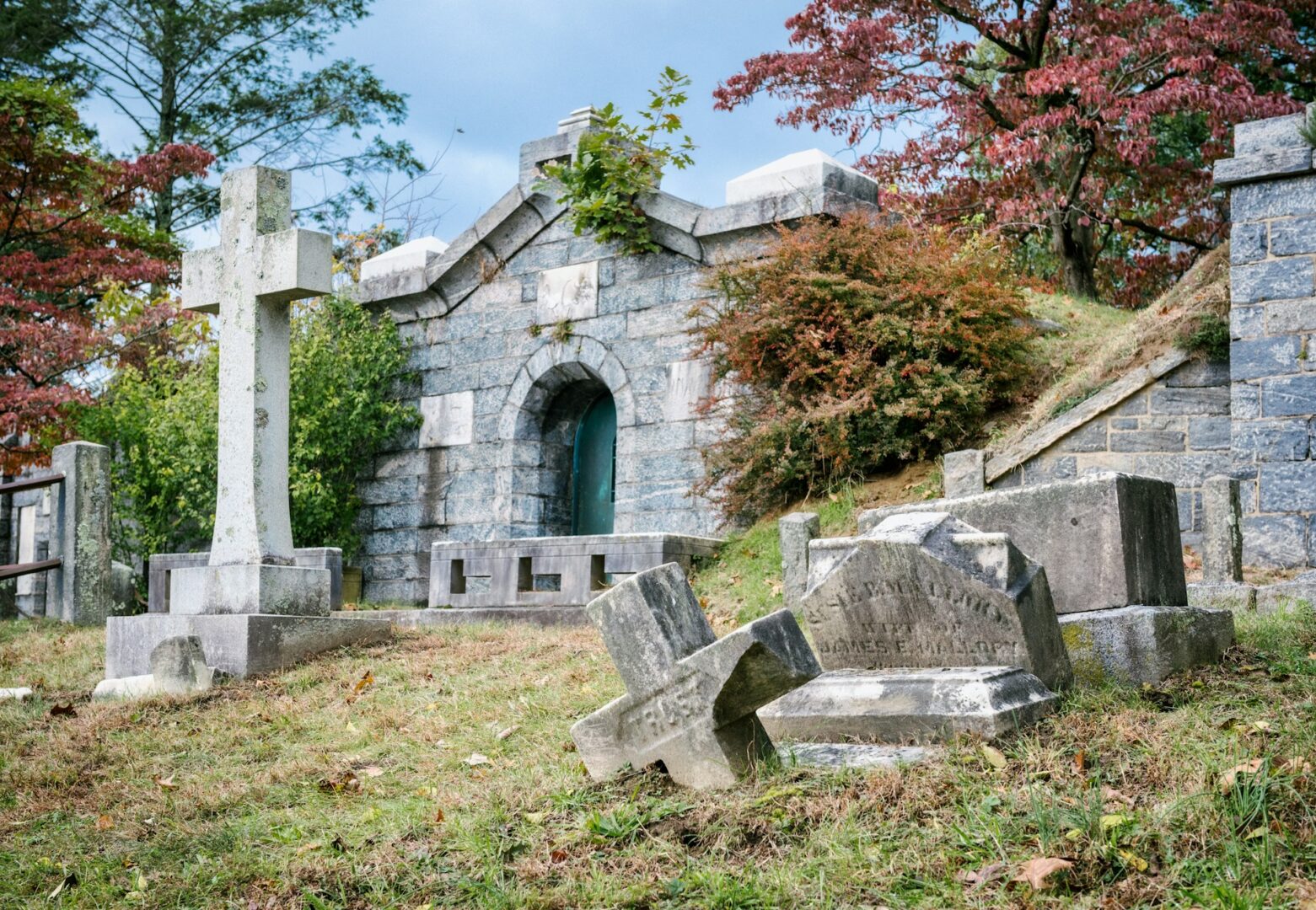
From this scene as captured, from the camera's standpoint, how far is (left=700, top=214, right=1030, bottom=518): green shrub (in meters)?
9.55

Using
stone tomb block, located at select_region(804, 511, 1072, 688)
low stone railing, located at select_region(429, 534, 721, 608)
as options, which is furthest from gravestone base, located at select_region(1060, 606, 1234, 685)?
low stone railing, located at select_region(429, 534, 721, 608)

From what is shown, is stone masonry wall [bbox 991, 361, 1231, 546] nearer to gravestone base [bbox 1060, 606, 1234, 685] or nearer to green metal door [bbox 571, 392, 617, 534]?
gravestone base [bbox 1060, 606, 1234, 685]

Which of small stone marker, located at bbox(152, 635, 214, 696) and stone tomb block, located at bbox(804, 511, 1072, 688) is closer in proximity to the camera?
stone tomb block, located at bbox(804, 511, 1072, 688)

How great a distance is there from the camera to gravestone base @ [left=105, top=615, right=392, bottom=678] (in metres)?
7.25

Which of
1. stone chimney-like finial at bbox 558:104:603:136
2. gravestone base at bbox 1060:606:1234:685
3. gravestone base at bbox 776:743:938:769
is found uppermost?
stone chimney-like finial at bbox 558:104:603:136

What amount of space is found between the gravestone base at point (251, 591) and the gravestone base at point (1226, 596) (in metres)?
5.05

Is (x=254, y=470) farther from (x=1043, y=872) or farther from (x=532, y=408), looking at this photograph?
(x=1043, y=872)

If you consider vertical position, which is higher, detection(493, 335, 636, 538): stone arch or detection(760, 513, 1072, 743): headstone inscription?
detection(493, 335, 636, 538): stone arch

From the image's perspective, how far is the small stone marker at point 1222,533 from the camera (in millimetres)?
7203

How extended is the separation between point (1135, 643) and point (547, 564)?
5.41 m

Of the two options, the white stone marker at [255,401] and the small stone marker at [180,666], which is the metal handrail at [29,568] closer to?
the white stone marker at [255,401]

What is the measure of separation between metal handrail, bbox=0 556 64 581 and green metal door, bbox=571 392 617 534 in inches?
189

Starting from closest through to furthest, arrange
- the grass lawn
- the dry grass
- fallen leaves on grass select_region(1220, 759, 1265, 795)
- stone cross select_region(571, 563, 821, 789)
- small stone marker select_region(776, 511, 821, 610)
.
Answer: the grass lawn, fallen leaves on grass select_region(1220, 759, 1265, 795), stone cross select_region(571, 563, 821, 789), small stone marker select_region(776, 511, 821, 610), the dry grass

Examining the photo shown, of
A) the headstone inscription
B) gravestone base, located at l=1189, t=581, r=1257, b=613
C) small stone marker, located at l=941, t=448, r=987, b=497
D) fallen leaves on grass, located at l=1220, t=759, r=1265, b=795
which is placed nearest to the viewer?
fallen leaves on grass, located at l=1220, t=759, r=1265, b=795
